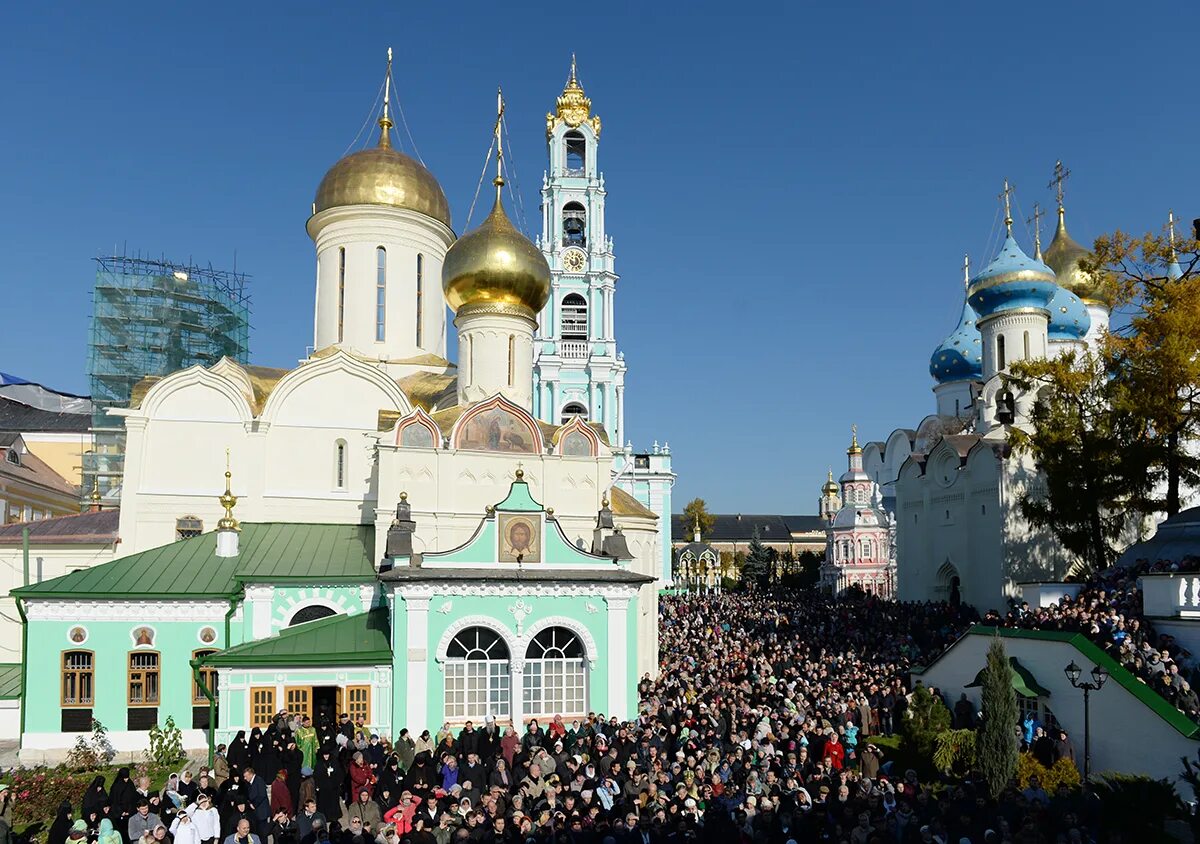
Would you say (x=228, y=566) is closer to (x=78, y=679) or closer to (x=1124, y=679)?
(x=78, y=679)

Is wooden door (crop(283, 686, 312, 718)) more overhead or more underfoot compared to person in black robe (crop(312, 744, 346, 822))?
more overhead

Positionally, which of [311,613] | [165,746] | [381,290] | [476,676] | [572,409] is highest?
[381,290]

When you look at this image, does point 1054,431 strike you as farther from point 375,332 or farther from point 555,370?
point 555,370

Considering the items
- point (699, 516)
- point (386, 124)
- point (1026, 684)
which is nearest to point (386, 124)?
point (386, 124)

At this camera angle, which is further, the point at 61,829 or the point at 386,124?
the point at 386,124

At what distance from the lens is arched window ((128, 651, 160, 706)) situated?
659 inches

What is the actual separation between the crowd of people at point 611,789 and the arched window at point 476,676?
0.33m

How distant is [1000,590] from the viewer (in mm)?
24375

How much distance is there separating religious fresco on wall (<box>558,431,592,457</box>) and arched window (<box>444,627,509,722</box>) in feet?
16.3

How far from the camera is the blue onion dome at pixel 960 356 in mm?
41500

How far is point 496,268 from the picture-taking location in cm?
2116

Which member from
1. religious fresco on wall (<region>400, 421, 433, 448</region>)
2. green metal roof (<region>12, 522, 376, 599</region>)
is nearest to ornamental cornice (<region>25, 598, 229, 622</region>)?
green metal roof (<region>12, 522, 376, 599</region>)

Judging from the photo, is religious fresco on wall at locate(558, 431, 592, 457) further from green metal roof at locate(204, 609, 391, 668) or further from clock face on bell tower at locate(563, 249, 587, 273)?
clock face on bell tower at locate(563, 249, 587, 273)

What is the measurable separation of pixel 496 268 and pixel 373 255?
5.17m
